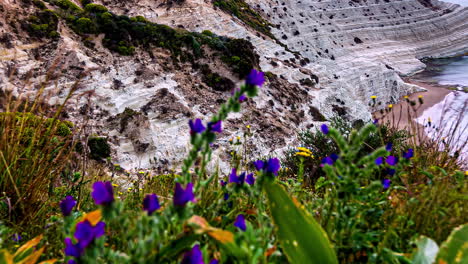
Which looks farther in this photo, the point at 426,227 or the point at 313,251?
the point at 426,227

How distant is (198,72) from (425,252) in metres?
13.8

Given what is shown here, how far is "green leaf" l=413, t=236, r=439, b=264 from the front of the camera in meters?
1.21

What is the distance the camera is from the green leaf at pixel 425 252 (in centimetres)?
121

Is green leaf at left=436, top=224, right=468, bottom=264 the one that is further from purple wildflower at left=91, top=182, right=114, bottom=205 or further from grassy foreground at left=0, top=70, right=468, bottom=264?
purple wildflower at left=91, top=182, right=114, bottom=205

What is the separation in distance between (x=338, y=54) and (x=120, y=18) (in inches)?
809

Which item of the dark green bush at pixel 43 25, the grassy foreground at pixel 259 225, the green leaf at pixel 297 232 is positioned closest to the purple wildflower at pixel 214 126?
the grassy foreground at pixel 259 225

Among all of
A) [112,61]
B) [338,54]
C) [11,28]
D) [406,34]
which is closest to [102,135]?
[112,61]

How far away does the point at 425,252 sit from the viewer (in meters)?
1.25

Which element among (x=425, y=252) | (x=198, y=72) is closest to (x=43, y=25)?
(x=198, y=72)

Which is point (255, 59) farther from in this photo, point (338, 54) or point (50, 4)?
point (338, 54)

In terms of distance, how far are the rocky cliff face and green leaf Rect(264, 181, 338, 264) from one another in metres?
1.88

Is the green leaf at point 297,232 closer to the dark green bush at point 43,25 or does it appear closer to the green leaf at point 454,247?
the green leaf at point 454,247

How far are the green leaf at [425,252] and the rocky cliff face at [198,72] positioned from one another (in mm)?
2469

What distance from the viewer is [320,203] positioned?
1.79 metres
